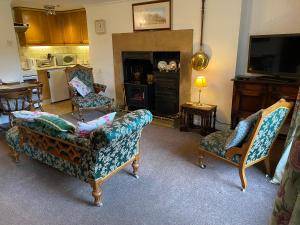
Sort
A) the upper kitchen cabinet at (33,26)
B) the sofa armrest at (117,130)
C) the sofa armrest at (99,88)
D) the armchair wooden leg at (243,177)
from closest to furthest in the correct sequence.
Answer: the sofa armrest at (117,130), the armchair wooden leg at (243,177), the sofa armrest at (99,88), the upper kitchen cabinet at (33,26)

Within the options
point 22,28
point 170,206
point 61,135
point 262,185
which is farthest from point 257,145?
point 22,28

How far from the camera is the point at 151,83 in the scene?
465 centimetres

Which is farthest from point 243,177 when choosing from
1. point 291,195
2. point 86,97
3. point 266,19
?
point 86,97

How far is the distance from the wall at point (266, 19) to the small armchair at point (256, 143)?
1.65m

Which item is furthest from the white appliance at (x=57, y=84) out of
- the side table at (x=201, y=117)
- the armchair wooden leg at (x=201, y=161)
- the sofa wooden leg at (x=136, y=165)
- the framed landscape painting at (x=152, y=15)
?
the armchair wooden leg at (x=201, y=161)

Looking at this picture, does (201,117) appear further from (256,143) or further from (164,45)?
(256,143)

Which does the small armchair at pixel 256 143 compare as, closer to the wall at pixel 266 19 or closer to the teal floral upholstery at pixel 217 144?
the teal floral upholstery at pixel 217 144

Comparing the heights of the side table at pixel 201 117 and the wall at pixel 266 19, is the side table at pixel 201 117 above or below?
below

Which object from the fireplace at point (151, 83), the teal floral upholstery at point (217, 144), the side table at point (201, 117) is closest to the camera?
the teal floral upholstery at point (217, 144)

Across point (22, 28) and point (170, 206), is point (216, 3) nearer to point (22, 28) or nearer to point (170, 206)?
point (170, 206)

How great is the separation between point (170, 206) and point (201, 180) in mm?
562

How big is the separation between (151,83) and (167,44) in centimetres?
87

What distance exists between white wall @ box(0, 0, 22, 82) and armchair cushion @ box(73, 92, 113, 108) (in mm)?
1506

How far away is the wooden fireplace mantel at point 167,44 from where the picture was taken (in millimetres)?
3951
